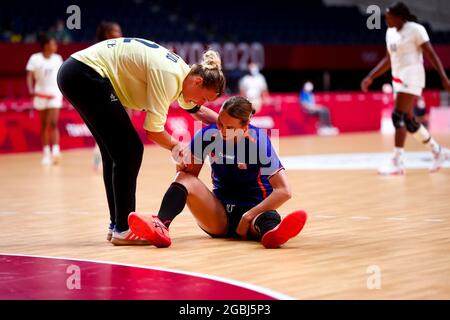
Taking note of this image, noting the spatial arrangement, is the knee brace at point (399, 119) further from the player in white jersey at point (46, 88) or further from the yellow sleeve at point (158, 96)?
the yellow sleeve at point (158, 96)

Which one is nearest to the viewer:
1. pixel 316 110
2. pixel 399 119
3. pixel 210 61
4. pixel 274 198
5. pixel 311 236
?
pixel 210 61

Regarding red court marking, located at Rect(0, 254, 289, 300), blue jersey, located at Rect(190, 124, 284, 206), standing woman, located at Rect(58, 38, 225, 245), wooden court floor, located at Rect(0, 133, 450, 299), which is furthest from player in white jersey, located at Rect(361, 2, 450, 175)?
red court marking, located at Rect(0, 254, 289, 300)

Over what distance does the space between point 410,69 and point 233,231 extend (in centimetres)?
535

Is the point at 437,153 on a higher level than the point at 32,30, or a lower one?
lower

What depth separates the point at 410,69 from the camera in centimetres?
1089

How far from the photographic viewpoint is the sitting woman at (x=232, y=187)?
5770 mm

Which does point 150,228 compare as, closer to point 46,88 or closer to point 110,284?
point 110,284

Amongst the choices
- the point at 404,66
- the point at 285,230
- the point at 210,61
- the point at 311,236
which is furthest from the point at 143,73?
the point at 404,66

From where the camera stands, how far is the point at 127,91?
5957mm

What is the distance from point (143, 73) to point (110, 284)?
1.65 metres

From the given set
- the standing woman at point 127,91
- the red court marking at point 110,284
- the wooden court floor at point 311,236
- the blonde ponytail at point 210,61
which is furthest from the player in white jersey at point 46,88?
the red court marking at point 110,284

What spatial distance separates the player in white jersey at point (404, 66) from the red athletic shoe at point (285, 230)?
17.7 ft
